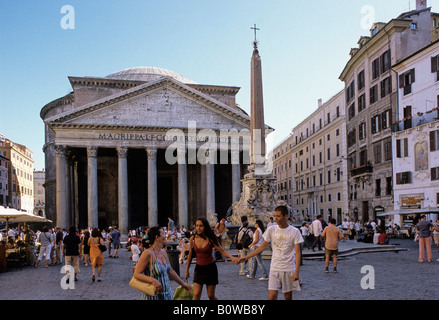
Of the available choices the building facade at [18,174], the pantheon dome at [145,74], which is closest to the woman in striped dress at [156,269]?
the pantheon dome at [145,74]

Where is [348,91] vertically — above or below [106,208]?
above

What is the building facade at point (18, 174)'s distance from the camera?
6962cm

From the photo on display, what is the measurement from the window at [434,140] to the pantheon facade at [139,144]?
1354 centimetres

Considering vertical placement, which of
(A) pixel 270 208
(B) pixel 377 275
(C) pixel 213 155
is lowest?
(B) pixel 377 275

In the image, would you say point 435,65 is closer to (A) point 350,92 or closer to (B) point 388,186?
(B) point 388,186

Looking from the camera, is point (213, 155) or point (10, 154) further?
point (10, 154)

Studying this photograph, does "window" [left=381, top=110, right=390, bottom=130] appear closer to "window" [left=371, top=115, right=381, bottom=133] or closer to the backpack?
"window" [left=371, top=115, right=381, bottom=133]

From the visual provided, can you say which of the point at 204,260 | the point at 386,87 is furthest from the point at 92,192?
the point at 204,260

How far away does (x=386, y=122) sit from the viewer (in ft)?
105

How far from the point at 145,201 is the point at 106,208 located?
3853mm

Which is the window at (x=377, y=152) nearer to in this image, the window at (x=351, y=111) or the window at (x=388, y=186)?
the window at (x=388, y=186)

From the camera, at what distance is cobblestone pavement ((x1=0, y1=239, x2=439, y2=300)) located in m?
8.57
